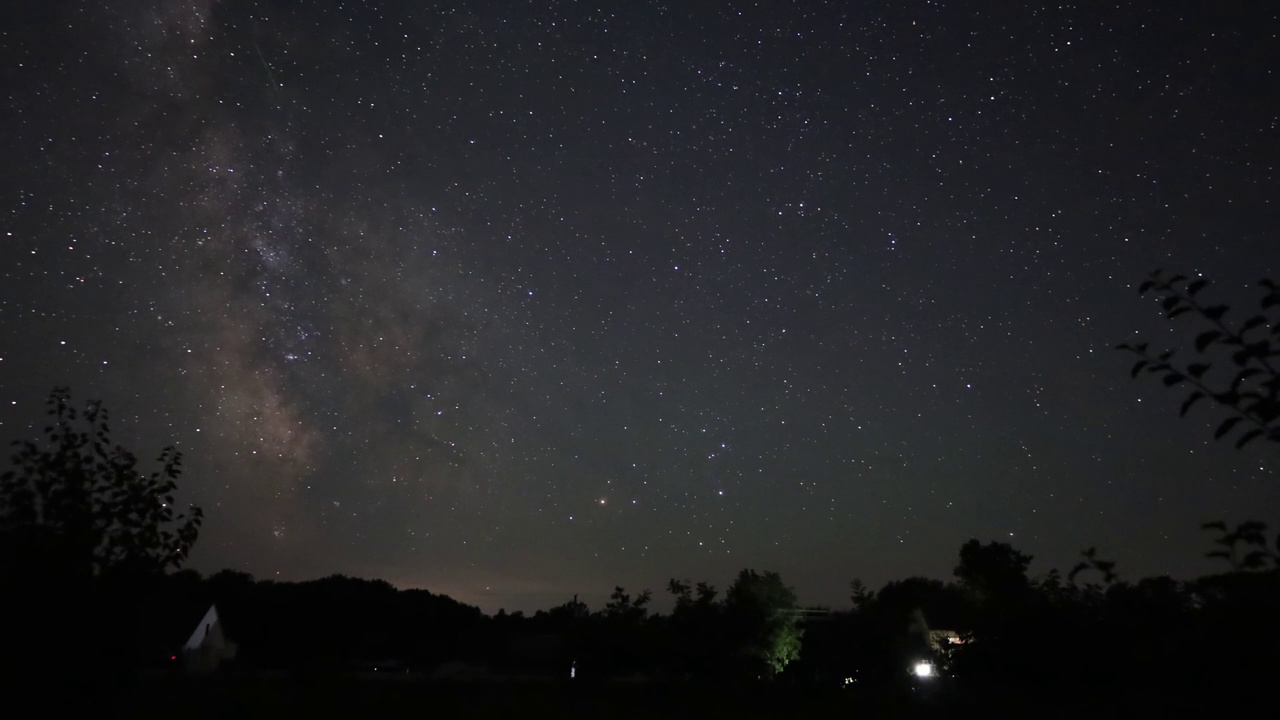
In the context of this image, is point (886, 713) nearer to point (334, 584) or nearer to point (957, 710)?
point (957, 710)

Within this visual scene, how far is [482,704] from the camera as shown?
1432 cm

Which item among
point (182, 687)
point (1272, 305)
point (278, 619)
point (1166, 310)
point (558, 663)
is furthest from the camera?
point (278, 619)

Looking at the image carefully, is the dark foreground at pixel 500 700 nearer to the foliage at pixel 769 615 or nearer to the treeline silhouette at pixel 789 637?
the treeline silhouette at pixel 789 637

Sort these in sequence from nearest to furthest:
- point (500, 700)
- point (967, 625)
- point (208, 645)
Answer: point (967, 625), point (500, 700), point (208, 645)

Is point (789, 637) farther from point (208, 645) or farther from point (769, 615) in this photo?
point (208, 645)

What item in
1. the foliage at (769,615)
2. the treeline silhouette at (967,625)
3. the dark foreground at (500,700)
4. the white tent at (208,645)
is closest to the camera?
the treeline silhouette at (967,625)

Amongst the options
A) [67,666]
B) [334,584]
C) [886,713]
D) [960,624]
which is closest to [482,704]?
[886,713]

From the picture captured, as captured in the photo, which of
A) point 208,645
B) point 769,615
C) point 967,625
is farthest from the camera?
point 208,645

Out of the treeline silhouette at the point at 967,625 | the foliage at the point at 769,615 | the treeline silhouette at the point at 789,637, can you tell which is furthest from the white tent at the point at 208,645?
the treeline silhouette at the point at 967,625

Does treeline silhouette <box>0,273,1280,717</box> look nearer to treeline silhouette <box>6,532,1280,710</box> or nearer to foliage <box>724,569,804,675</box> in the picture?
treeline silhouette <box>6,532,1280,710</box>

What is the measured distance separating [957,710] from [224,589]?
228ft

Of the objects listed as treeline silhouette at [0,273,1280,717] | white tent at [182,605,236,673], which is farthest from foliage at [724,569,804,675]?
white tent at [182,605,236,673]

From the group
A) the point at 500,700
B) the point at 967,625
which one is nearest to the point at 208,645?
the point at 500,700

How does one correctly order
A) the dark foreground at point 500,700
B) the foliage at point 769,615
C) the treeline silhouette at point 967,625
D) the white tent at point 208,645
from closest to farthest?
the treeline silhouette at point 967,625
the dark foreground at point 500,700
the foliage at point 769,615
the white tent at point 208,645
